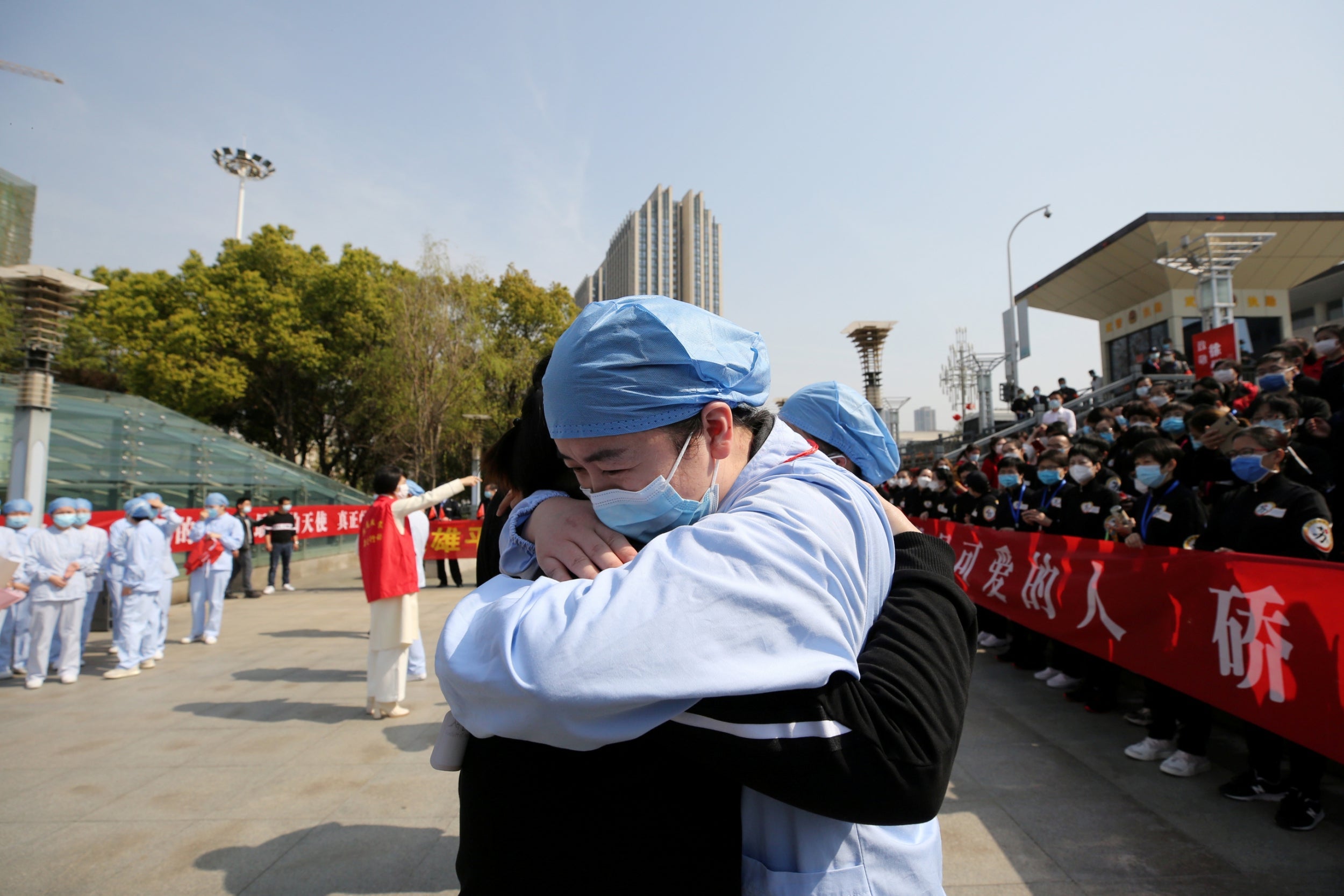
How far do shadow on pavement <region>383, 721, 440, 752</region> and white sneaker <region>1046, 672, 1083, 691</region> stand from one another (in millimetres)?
4954

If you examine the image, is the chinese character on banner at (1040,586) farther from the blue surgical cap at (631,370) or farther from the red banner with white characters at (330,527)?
the red banner with white characters at (330,527)

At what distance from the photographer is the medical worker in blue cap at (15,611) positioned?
7074 millimetres

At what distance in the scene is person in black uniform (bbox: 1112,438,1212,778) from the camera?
3992 mm

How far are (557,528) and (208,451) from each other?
16.1 meters

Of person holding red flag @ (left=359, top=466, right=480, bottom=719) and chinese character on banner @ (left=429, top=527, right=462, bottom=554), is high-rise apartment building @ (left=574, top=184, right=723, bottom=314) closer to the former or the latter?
chinese character on banner @ (left=429, top=527, right=462, bottom=554)

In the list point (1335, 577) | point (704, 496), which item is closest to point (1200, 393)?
point (1335, 577)

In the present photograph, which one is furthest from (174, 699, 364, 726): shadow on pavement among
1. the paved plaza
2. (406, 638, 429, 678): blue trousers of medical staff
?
(406, 638, 429, 678): blue trousers of medical staff

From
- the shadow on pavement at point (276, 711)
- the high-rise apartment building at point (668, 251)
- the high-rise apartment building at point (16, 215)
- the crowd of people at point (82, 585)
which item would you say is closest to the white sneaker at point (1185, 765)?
the shadow on pavement at point (276, 711)

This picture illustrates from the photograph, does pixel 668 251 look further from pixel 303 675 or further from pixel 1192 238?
pixel 303 675

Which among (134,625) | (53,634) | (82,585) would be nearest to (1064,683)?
(134,625)

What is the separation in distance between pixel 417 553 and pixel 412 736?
5.41ft

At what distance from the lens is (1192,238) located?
19625 mm

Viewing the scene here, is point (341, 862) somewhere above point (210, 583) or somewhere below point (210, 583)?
below

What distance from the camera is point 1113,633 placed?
4.36m
